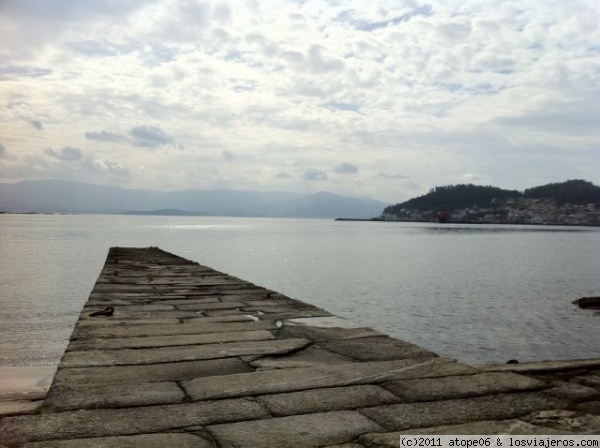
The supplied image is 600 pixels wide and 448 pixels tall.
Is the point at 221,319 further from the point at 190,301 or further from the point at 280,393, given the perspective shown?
the point at 280,393

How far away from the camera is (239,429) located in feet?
10.00

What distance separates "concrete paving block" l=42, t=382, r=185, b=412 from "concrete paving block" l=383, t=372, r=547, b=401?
59.3 inches

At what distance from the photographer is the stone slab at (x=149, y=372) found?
3.97 m

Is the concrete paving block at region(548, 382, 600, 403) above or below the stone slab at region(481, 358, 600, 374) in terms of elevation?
above

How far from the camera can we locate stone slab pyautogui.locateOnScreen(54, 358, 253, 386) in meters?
3.97

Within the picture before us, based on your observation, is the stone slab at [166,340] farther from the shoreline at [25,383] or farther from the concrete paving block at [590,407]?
the concrete paving block at [590,407]

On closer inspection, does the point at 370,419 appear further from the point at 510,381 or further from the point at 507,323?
the point at 507,323

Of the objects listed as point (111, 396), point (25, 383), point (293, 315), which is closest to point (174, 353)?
point (111, 396)

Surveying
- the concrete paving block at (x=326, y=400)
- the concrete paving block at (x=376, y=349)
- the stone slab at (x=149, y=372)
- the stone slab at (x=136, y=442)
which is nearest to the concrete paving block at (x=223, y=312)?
the concrete paving block at (x=376, y=349)

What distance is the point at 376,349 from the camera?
4996 mm

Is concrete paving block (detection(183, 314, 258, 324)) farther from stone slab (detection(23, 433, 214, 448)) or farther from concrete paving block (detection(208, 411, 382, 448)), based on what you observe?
stone slab (detection(23, 433, 214, 448))

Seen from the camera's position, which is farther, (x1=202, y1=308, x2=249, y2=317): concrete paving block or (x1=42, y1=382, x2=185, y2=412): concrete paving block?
(x1=202, y1=308, x2=249, y2=317): concrete paving block

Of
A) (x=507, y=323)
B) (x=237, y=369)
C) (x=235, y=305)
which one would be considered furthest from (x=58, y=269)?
(x=237, y=369)

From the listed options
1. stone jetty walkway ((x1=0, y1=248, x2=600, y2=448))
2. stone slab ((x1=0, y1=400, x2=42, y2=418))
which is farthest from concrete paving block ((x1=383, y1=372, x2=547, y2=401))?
stone slab ((x1=0, y1=400, x2=42, y2=418))
